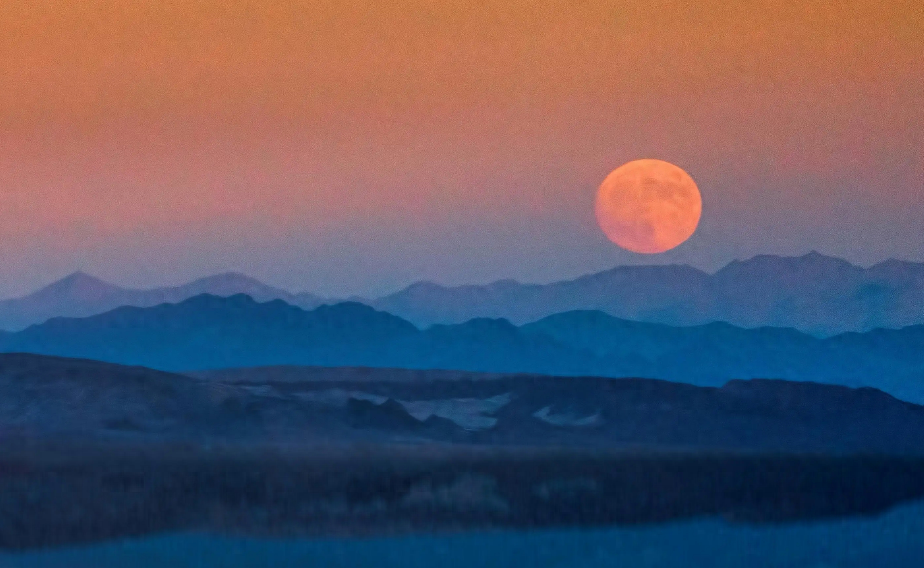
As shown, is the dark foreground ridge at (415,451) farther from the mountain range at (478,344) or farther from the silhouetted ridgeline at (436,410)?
the mountain range at (478,344)

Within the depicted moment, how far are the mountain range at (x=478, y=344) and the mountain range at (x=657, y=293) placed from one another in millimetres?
216

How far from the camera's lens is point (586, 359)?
69.6ft

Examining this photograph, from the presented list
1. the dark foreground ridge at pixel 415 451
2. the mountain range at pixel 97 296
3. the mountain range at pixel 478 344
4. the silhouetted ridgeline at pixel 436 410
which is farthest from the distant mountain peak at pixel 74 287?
the dark foreground ridge at pixel 415 451

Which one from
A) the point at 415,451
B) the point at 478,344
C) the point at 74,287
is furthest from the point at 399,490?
the point at 74,287

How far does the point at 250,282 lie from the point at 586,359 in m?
6.91

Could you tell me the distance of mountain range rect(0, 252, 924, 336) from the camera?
19562mm

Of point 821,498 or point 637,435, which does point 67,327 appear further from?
point 821,498

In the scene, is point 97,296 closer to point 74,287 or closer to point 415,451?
point 74,287

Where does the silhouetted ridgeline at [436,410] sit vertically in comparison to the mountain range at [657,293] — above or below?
below

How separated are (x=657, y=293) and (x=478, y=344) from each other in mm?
3773

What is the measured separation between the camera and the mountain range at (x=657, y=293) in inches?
770

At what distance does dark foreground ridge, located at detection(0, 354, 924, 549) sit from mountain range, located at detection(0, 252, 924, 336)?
1859 mm

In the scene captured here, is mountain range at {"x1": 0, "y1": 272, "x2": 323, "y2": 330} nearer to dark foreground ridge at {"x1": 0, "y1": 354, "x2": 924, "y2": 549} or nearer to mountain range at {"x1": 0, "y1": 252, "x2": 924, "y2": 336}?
mountain range at {"x1": 0, "y1": 252, "x2": 924, "y2": 336}

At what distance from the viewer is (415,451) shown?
20.9 meters
